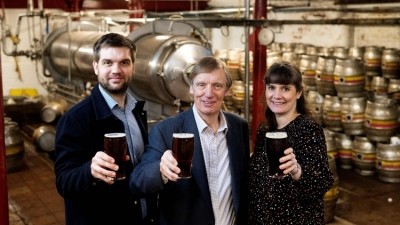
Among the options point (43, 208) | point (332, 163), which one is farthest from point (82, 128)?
point (43, 208)

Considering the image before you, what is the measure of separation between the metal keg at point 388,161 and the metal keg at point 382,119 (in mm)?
171

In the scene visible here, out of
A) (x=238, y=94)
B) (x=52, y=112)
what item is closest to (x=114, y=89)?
(x=238, y=94)

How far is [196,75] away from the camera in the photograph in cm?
192

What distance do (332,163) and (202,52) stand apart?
1573mm

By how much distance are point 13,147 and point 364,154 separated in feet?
14.3

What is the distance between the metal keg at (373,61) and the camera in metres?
6.19

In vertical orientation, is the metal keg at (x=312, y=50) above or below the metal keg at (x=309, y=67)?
above

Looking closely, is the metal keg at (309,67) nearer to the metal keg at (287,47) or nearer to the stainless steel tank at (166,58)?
the metal keg at (287,47)

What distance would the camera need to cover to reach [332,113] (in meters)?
6.44

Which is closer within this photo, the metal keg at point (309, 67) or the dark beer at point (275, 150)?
the dark beer at point (275, 150)

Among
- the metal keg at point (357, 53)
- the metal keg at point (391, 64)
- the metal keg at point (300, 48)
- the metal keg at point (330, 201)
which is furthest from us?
the metal keg at point (300, 48)

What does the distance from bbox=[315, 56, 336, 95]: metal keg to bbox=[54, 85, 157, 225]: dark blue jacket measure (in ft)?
15.5

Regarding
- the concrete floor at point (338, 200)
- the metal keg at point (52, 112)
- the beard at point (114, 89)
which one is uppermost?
the beard at point (114, 89)

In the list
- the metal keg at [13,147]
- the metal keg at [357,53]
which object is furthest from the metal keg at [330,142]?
the metal keg at [13,147]
